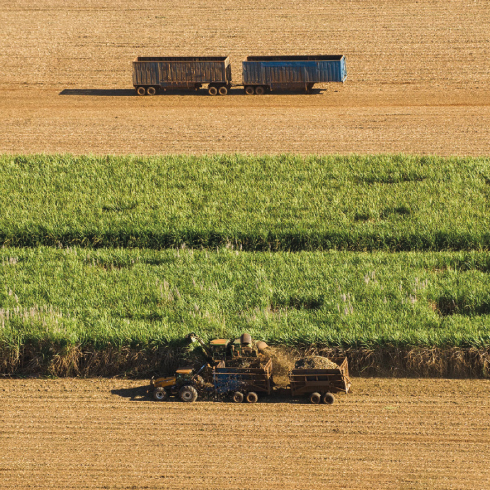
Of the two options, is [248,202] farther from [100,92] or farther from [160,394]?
[100,92]

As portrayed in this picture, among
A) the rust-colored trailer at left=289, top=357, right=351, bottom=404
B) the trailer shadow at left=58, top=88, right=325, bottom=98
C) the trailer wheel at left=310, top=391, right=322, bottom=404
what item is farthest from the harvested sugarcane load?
the trailer shadow at left=58, top=88, right=325, bottom=98

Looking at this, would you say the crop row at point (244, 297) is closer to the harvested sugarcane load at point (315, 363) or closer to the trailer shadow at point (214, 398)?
the harvested sugarcane load at point (315, 363)

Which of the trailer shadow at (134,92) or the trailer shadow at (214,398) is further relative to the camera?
the trailer shadow at (134,92)

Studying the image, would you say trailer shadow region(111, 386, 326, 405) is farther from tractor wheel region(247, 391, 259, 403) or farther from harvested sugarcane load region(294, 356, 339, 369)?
harvested sugarcane load region(294, 356, 339, 369)

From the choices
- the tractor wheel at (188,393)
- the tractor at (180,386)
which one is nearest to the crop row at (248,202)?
the tractor at (180,386)

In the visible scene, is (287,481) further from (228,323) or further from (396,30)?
(396,30)

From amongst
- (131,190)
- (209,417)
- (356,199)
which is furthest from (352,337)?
(131,190)
